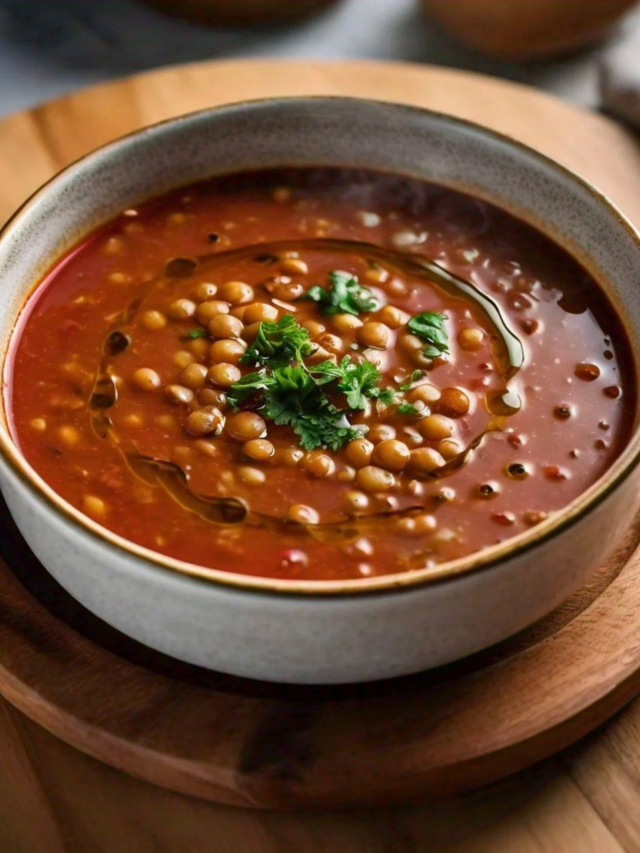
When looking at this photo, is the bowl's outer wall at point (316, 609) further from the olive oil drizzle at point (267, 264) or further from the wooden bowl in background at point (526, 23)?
the wooden bowl in background at point (526, 23)

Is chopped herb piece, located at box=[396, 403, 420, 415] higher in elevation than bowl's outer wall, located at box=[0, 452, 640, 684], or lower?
higher

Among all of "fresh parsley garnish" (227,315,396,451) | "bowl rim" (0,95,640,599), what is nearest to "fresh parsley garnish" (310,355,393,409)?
"fresh parsley garnish" (227,315,396,451)

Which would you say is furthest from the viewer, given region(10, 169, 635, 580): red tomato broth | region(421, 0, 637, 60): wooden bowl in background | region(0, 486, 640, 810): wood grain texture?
region(421, 0, 637, 60): wooden bowl in background

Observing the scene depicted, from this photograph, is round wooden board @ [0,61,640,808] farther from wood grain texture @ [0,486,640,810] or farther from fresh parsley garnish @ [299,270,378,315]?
fresh parsley garnish @ [299,270,378,315]

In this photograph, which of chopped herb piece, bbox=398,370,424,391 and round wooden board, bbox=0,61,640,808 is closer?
round wooden board, bbox=0,61,640,808

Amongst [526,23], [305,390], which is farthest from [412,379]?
[526,23]

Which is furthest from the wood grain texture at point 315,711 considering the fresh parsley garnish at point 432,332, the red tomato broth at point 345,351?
the fresh parsley garnish at point 432,332

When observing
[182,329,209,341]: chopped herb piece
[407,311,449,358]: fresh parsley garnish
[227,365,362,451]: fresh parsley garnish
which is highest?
[407,311,449,358]: fresh parsley garnish

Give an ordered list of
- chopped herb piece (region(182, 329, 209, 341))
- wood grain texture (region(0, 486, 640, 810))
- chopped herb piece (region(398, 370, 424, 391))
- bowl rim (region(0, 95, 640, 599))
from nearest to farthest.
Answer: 1. bowl rim (region(0, 95, 640, 599))
2. wood grain texture (region(0, 486, 640, 810))
3. chopped herb piece (region(398, 370, 424, 391))
4. chopped herb piece (region(182, 329, 209, 341))

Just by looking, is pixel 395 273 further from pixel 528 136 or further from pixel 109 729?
pixel 109 729
